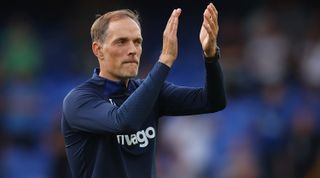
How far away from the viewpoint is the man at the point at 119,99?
477cm

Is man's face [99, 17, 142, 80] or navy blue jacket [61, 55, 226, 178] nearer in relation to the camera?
navy blue jacket [61, 55, 226, 178]

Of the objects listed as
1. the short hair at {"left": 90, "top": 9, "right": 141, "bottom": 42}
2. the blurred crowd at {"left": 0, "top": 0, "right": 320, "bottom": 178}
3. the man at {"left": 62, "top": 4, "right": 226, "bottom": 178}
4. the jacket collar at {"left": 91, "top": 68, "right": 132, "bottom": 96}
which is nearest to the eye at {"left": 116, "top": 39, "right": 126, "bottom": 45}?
the man at {"left": 62, "top": 4, "right": 226, "bottom": 178}

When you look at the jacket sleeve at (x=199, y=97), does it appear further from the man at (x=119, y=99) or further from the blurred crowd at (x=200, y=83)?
the blurred crowd at (x=200, y=83)

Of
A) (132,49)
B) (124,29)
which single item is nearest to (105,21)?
(124,29)

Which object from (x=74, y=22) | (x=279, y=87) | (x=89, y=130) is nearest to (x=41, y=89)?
(x=74, y=22)

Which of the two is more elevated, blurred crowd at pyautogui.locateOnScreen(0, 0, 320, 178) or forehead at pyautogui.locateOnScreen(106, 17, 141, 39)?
forehead at pyautogui.locateOnScreen(106, 17, 141, 39)

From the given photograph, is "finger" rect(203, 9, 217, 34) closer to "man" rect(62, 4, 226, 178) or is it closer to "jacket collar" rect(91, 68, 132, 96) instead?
"man" rect(62, 4, 226, 178)

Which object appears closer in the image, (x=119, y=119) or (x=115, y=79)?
(x=119, y=119)

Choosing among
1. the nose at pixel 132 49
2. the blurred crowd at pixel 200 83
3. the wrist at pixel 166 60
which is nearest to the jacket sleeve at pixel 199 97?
the wrist at pixel 166 60

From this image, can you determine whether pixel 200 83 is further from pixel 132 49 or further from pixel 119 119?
pixel 119 119

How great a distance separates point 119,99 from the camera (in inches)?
199

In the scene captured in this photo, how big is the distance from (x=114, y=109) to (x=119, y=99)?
324 mm

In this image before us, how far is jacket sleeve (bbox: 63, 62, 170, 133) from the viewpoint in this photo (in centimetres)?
462

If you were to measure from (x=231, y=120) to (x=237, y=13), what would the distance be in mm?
2710
